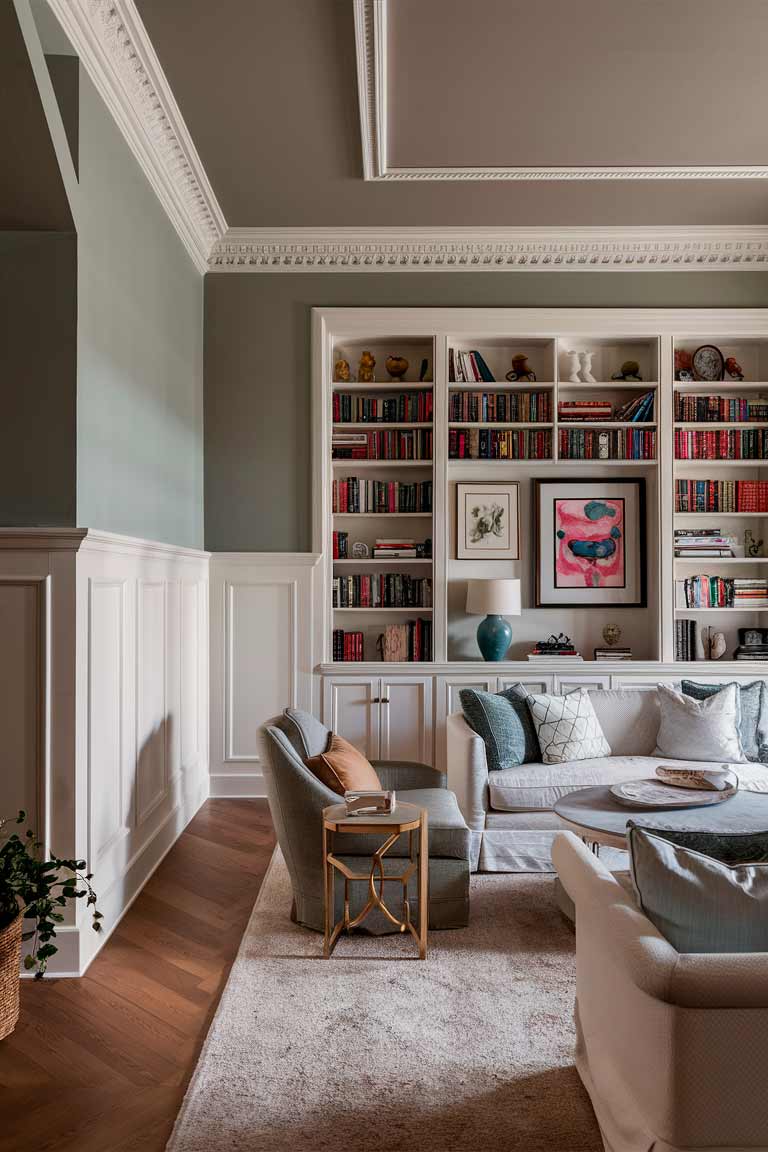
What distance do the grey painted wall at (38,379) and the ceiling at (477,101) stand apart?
97 cm

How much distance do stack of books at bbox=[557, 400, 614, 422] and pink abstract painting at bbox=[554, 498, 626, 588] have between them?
0.51 m

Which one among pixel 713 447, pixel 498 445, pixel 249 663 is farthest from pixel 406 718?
pixel 713 447

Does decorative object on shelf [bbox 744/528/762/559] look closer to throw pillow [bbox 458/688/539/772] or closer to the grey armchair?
throw pillow [bbox 458/688/539/772]

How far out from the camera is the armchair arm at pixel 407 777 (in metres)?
3.86

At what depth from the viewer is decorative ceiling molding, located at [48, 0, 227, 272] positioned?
2.85 metres

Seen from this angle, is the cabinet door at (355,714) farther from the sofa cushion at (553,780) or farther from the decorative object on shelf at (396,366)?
the decorative object on shelf at (396,366)

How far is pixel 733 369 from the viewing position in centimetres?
513

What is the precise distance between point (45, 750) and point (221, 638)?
2.23 m

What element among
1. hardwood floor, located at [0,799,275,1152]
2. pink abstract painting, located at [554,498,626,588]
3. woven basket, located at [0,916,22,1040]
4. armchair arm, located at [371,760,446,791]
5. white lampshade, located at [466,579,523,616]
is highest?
pink abstract painting, located at [554,498,626,588]

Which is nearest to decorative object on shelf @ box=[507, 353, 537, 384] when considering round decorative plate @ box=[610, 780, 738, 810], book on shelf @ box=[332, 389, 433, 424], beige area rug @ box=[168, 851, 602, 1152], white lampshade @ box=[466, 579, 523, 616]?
book on shelf @ box=[332, 389, 433, 424]

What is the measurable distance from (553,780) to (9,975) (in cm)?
236

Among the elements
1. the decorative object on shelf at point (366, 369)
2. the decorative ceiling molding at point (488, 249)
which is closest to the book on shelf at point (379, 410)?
the decorative object on shelf at point (366, 369)

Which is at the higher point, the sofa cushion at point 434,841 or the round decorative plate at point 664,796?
the round decorative plate at point 664,796

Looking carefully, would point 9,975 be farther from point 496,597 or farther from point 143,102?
point 143,102
